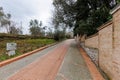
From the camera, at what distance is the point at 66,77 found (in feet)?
22.8

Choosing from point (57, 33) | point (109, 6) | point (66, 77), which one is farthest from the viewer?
point (57, 33)

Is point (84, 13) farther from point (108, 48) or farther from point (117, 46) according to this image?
point (117, 46)

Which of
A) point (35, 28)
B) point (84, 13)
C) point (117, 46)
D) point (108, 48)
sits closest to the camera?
point (117, 46)

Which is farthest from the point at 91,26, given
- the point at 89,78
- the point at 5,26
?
the point at 5,26

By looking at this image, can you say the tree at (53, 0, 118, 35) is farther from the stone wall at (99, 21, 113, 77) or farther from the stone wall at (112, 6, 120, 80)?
the stone wall at (112, 6, 120, 80)

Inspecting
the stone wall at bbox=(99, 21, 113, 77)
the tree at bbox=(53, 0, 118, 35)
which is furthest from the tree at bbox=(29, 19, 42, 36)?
the stone wall at bbox=(99, 21, 113, 77)

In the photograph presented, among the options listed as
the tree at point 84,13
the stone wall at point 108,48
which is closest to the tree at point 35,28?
the tree at point 84,13

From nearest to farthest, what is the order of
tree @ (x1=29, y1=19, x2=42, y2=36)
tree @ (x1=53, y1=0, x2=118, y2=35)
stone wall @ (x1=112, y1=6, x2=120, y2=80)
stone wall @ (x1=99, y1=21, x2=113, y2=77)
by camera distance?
stone wall @ (x1=112, y1=6, x2=120, y2=80)
stone wall @ (x1=99, y1=21, x2=113, y2=77)
tree @ (x1=53, y1=0, x2=118, y2=35)
tree @ (x1=29, y1=19, x2=42, y2=36)

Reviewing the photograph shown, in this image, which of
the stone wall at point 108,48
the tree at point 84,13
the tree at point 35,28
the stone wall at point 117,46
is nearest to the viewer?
the stone wall at point 117,46

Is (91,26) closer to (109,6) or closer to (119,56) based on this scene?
(109,6)

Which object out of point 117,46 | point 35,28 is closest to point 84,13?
point 117,46

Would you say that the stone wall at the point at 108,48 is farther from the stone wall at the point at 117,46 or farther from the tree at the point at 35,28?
the tree at the point at 35,28

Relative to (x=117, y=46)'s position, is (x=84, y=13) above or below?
above

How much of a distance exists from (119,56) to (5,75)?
418 centimetres
